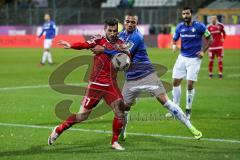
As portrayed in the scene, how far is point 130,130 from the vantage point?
13086 mm

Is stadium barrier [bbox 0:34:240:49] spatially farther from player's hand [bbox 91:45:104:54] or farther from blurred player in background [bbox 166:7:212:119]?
player's hand [bbox 91:45:104:54]

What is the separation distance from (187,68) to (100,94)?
5032 mm

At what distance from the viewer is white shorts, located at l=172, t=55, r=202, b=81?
15367 millimetres

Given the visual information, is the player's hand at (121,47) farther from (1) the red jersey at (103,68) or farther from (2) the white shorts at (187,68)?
(2) the white shorts at (187,68)

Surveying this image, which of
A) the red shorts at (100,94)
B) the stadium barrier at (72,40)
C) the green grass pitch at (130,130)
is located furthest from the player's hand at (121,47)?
the stadium barrier at (72,40)

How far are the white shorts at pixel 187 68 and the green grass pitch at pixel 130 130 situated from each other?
3.23 ft

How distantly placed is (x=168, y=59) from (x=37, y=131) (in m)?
23.4

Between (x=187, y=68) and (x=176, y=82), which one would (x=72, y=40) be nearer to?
(x=176, y=82)

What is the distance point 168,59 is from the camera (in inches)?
1405

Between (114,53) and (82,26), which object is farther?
(82,26)

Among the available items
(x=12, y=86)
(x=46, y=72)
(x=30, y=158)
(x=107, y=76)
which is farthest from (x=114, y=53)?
(x=46, y=72)

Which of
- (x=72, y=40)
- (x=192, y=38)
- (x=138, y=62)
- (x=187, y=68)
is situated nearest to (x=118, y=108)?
(x=138, y=62)

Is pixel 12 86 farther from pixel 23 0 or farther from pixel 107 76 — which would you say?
pixel 23 0

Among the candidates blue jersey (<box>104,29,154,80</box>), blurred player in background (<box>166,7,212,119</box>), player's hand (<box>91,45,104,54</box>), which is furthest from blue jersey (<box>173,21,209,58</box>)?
player's hand (<box>91,45,104,54</box>)
